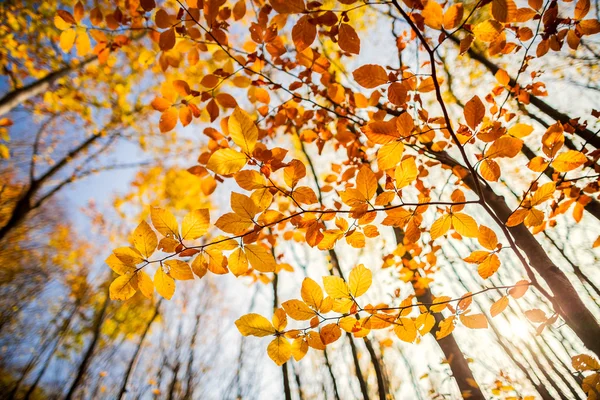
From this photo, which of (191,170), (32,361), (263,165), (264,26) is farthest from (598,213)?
(32,361)

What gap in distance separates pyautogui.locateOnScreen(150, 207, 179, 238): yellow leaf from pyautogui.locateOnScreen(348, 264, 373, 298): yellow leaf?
607 millimetres

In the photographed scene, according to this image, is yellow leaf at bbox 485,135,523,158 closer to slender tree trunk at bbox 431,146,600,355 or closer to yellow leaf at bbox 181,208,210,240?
slender tree trunk at bbox 431,146,600,355

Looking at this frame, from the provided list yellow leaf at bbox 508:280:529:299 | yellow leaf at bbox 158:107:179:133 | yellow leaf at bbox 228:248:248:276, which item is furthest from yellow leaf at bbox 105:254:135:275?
yellow leaf at bbox 508:280:529:299

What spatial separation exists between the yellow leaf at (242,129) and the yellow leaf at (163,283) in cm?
50

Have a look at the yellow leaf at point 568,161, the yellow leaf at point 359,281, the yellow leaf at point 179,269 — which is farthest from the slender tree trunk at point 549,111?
the yellow leaf at point 179,269

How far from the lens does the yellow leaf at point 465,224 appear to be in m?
0.91

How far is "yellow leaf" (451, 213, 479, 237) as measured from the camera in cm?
91

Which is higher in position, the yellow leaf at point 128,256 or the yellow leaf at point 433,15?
the yellow leaf at point 433,15

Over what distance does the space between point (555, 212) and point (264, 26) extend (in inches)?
83.8

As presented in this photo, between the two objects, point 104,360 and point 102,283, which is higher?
point 102,283

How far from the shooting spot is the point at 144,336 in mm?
6410

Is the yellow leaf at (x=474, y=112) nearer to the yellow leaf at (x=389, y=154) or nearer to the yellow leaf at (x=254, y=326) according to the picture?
the yellow leaf at (x=389, y=154)

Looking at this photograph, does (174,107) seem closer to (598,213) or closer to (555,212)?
(555,212)

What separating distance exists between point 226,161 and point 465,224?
2.88 ft
